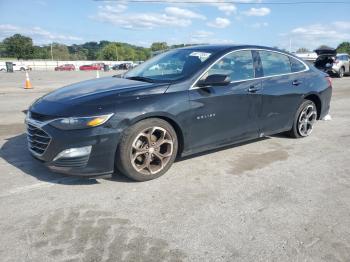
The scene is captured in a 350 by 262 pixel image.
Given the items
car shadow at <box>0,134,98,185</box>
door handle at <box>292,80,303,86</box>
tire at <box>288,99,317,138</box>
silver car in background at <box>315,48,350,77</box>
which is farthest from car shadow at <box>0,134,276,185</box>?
silver car in background at <box>315,48,350,77</box>

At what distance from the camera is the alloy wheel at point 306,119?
19.0 feet

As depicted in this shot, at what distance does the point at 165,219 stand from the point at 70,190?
1.23 metres

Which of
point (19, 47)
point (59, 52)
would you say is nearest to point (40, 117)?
point (19, 47)

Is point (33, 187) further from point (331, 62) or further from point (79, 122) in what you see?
point (331, 62)

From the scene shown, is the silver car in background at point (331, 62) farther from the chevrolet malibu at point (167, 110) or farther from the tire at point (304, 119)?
the chevrolet malibu at point (167, 110)

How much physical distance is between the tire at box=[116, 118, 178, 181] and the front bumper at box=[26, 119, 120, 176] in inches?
5.3

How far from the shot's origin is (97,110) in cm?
355

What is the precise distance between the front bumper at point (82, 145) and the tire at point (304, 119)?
11.1ft

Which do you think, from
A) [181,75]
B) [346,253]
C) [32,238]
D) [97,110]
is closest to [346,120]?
[181,75]

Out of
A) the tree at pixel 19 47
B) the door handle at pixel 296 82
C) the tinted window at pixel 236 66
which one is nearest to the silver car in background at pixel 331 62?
the door handle at pixel 296 82

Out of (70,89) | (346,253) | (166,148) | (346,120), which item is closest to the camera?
(346,253)

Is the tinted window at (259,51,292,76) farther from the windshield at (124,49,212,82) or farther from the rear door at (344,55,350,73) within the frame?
the rear door at (344,55,350,73)

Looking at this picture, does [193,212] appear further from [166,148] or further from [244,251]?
[166,148]

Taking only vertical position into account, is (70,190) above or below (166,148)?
below
